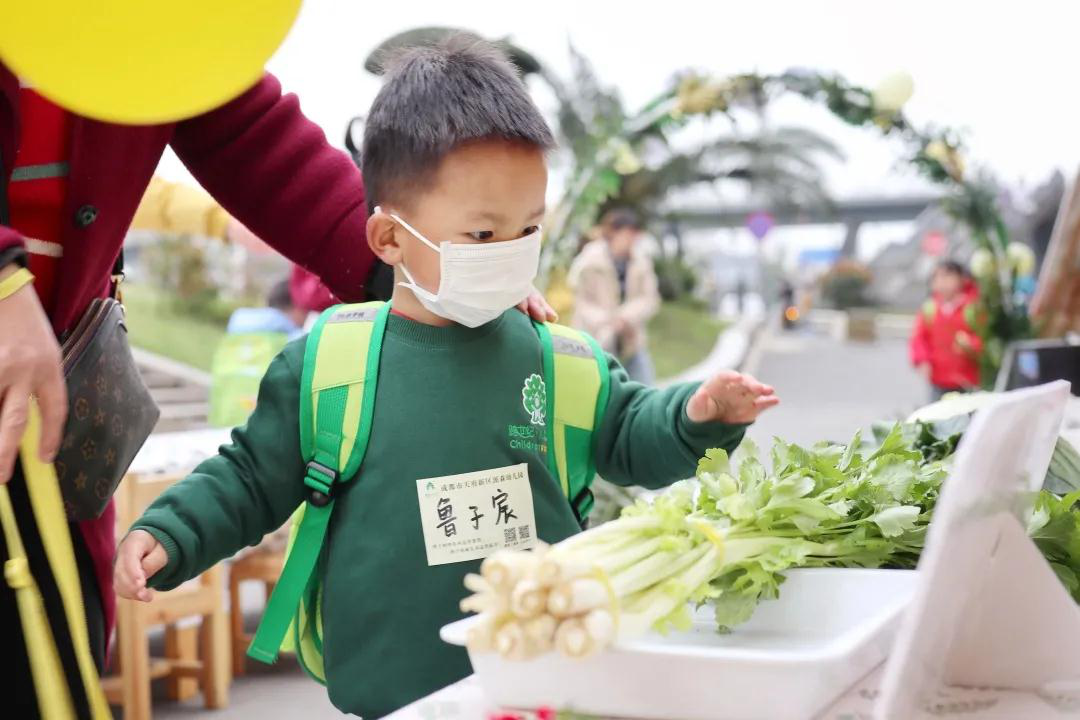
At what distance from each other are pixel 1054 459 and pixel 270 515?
3.69ft

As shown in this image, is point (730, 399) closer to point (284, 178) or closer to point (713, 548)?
point (713, 548)

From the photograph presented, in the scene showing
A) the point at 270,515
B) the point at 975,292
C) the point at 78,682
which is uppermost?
the point at 270,515

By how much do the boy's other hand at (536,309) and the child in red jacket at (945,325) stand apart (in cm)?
689

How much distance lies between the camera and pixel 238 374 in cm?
531

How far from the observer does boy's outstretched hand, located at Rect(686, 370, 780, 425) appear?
1.47 meters

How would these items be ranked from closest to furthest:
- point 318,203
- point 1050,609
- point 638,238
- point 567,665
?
1. point 567,665
2. point 1050,609
3. point 318,203
4. point 638,238

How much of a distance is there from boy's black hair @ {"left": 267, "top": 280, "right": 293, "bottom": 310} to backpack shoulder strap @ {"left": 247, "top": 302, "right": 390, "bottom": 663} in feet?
17.0

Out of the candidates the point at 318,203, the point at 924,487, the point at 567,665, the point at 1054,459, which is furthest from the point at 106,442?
the point at 1054,459

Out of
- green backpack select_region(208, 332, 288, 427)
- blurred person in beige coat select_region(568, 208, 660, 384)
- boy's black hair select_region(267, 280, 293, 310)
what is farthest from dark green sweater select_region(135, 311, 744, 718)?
blurred person in beige coat select_region(568, 208, 660, 384)

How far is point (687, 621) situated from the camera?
100cm

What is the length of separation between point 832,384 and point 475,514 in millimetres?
15964

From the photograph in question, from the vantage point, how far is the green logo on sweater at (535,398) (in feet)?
5.29

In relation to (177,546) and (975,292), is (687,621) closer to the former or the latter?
(177,546)

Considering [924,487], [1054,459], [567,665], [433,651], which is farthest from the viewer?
[1054,459]
